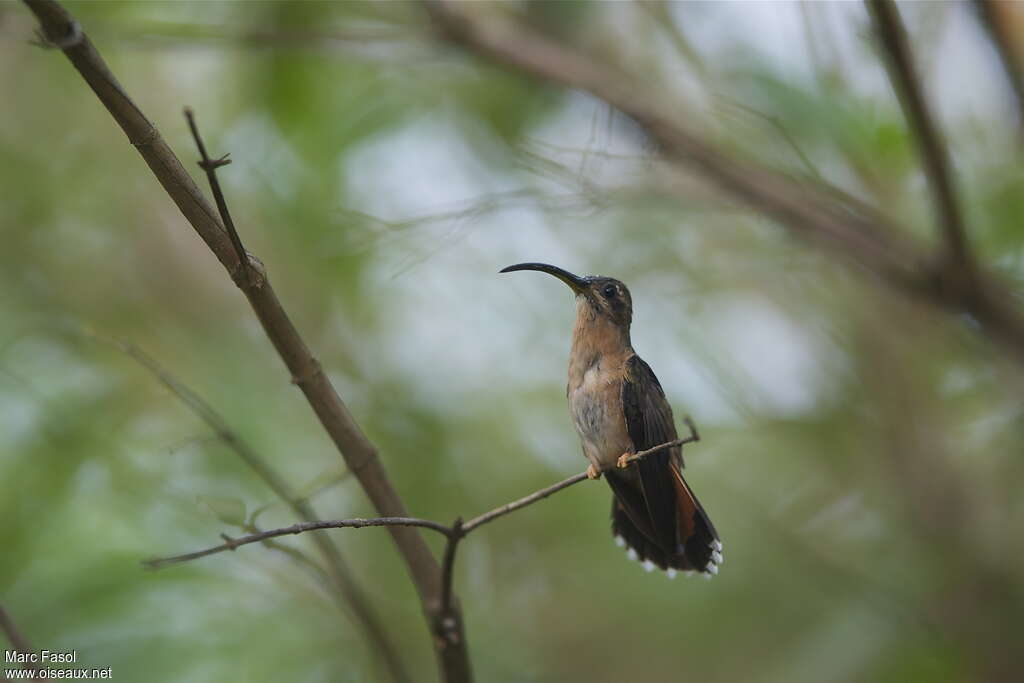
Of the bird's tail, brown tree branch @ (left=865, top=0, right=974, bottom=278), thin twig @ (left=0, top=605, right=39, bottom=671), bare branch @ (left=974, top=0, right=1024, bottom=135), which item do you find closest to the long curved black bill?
the bird's tail

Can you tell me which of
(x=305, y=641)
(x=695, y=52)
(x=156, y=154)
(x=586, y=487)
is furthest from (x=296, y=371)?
(x=695, y=52)

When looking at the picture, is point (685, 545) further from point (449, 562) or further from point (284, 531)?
point (284, 531)

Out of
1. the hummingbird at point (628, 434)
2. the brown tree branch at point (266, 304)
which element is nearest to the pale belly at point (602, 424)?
the hummingbird at point (628, 434)

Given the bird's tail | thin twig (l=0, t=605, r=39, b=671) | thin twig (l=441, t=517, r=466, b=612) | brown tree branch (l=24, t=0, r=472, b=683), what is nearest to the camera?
brown tree branch (l=24, t=0, r=472, b=683)

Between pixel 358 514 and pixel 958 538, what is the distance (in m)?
3.19

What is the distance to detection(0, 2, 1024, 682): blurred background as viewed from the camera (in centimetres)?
406

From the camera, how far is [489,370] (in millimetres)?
→ 5586

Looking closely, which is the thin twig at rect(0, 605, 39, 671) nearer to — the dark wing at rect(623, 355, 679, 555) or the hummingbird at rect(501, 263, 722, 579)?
the hummingbird at rect(501, 263, 722, 579)

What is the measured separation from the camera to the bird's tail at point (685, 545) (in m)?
2.61

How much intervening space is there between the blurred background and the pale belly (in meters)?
1.00

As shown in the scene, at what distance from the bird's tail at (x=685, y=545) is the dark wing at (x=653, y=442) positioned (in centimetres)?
1

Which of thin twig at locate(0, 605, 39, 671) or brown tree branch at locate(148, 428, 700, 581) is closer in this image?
brown tree branch at locate(148, 428, 700, 581)

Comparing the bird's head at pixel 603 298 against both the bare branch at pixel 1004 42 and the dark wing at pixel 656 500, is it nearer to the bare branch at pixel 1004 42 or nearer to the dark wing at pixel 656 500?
the dark wing at pixel 656 500

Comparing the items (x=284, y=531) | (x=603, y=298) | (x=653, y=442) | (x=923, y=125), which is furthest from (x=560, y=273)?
(x=284, y=531)
